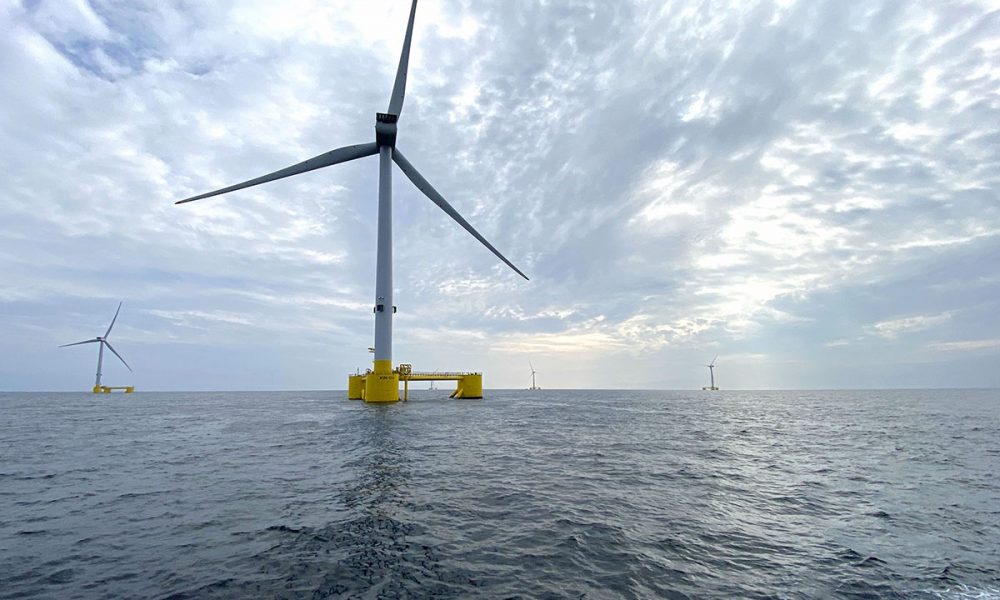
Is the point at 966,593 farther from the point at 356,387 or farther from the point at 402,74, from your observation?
the point at 356,387

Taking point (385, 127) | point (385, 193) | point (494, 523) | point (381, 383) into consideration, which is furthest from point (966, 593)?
point (385, 127)

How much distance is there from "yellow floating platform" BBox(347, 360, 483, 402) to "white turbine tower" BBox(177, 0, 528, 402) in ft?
0.52

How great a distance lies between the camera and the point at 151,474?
2333cm

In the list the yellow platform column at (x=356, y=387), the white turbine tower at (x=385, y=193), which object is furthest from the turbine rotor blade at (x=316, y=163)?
the yellow platform column at (x=356, y=387)

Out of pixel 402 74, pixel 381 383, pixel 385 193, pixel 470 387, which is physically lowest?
pixel 470 387

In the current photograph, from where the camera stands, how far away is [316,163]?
220ft

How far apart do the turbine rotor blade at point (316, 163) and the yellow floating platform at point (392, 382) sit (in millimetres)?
31386

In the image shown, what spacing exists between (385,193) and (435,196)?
843cm

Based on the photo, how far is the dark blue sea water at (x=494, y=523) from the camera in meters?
10.8

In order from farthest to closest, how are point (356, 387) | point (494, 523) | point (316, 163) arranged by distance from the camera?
point (356, 387) → point (316, 163) → point (494, 523)

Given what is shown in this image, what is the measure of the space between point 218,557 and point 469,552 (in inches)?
273

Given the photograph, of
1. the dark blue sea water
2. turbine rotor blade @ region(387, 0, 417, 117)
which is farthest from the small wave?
turbine rotor blade @ region(387, 0, 417, 117)

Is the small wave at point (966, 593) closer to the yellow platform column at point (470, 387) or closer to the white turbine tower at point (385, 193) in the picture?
the white turbine tower at point (385, 193)

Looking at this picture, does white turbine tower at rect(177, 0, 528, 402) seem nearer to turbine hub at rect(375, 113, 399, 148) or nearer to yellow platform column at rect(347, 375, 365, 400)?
turbine hub at rect(375, 113, 399, 148)
